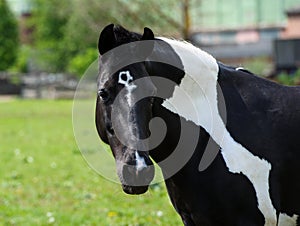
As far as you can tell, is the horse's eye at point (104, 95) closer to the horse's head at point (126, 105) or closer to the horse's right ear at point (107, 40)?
the horse's head at point (126, 105)

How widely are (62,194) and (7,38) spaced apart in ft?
122

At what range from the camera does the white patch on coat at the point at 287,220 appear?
357 centimetres

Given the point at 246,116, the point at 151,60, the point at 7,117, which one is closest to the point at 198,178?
the point at 246,116

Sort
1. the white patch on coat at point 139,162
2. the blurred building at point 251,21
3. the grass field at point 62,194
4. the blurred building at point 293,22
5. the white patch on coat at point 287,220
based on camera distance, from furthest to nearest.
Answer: the blurred building at point 251,21 < the blurred building at point 293,22 < the grass field at point 62,194 < the white patch on coat at point 287,220 < the white patch on coat at point 139,162

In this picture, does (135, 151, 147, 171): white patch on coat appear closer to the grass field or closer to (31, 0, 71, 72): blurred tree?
the grass field

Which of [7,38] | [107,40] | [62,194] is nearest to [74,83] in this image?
[7,38]

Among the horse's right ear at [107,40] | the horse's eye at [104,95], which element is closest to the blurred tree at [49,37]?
the horse's right ear at [107,40]

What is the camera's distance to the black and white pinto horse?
3.36 metres

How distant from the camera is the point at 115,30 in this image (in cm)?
335

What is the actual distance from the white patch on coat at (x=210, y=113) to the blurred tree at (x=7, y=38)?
40308 mm

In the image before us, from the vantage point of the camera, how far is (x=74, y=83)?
37.4 metres

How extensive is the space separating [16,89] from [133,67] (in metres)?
37.6

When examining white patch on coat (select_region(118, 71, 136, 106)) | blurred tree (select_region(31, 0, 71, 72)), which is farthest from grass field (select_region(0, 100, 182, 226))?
blurred tree (select_region(31, 0, 71, 72))

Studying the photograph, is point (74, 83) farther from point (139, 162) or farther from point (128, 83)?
point (139, 162)
